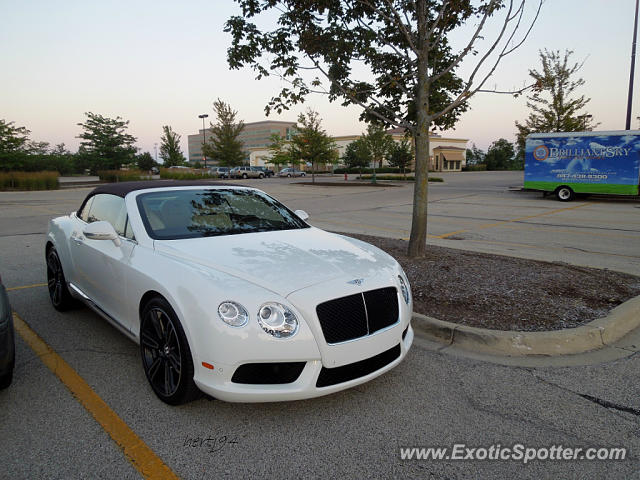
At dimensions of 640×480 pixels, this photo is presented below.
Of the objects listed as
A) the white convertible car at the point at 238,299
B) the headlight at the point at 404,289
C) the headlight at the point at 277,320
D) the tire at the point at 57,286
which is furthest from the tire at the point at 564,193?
the headlight at the point at 277,320

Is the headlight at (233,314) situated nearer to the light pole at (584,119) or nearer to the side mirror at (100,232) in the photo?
the side mirror at (100,232)

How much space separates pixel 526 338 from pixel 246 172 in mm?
49341

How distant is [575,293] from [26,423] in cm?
543

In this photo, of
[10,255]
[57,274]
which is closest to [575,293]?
[57,274]

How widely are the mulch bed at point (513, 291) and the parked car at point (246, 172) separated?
1764 inches

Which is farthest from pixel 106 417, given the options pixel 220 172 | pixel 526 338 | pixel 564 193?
pixel 220 172

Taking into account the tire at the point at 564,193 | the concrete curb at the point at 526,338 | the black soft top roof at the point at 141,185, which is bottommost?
the concrete curb at the point at 526,338

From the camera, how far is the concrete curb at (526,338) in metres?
3.96

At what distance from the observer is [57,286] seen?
16.6 feet

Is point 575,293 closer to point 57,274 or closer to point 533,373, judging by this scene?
point 533,373

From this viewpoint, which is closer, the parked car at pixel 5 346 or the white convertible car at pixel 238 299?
the white convertible car at pixel 238 299

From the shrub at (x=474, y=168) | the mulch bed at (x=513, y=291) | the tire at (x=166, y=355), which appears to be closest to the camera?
the tire at (x=166, y=355)

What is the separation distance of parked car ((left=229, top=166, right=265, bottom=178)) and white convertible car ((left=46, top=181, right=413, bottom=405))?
4688 cm

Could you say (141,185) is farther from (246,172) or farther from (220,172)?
(246,172)
